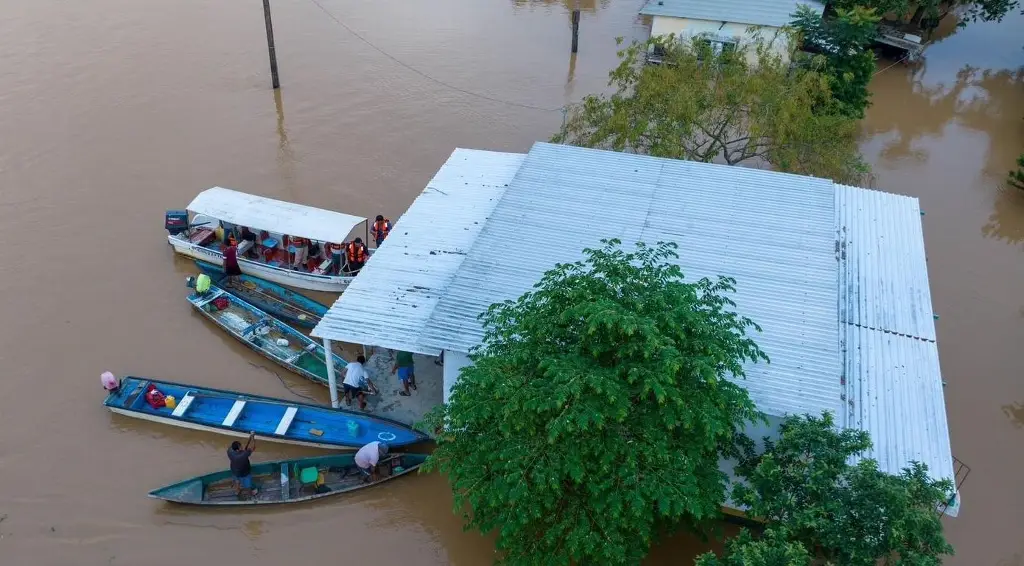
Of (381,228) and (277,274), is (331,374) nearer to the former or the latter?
(277,274)

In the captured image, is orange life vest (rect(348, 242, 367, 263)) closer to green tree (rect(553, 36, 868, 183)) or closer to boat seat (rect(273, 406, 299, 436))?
boat seat (rect(273, 406, 299, 436))

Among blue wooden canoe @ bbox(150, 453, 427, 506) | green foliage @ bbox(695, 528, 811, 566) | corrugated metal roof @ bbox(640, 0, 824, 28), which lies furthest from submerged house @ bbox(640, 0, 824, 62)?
green foliage @ bbox(695, 528, 811, 566)

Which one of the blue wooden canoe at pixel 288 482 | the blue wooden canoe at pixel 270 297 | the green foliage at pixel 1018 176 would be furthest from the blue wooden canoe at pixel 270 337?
the green foliage at pixel 1018 176

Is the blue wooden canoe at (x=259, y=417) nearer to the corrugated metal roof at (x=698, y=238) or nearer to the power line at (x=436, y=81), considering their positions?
the corrugated metal roof at (x=698, y=238)

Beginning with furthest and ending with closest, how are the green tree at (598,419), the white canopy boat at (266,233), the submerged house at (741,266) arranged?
the white canopy boat at (266,233) < the submerged house at (741,266) < the green tree at (598,419)

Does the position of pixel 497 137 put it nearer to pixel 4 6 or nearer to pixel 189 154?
pixel 189 154

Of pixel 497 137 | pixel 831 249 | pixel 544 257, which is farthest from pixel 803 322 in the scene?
pixel 497 137
